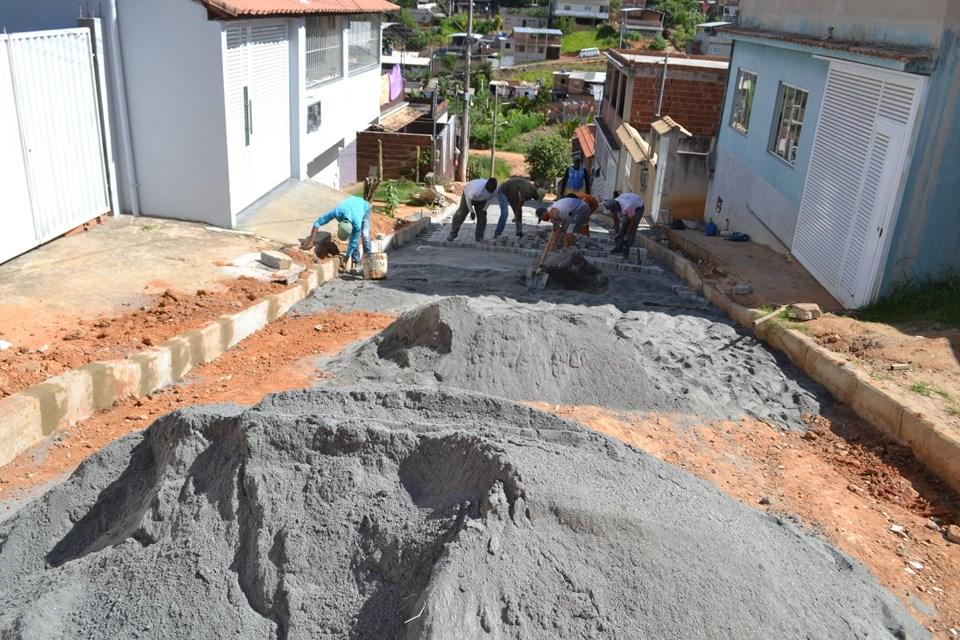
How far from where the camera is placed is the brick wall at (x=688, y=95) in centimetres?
2052

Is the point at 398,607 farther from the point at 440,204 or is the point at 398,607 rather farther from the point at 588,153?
the point at 588,153

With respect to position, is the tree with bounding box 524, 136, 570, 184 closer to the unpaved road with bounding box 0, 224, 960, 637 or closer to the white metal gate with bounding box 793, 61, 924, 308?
the white metal gate with bounding box 793, 61, 924, 308

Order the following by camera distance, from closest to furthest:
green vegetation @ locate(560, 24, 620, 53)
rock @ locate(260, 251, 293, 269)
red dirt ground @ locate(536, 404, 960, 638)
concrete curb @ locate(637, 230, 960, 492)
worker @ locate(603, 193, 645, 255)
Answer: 1. red dirt ground @ locate(536, 404, 960, 638)
2. concrete curb @ locate(637, 230, 960, 492)
3. rock @ locate(260, 251, 293, 269)
4. worker @ locate(603, 193, 645, 255)
5. green vegetation @ locate(560, 24, 620, 53)

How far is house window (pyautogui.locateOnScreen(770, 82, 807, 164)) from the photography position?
1265cm

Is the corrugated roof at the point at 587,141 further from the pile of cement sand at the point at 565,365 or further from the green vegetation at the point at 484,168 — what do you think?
the pile of cement sand at the point at 565,365

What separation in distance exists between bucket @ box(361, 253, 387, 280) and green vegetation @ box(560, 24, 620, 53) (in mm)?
61047

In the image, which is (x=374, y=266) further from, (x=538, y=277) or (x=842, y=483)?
(x=842, y=483)

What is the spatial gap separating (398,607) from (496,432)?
1.42m

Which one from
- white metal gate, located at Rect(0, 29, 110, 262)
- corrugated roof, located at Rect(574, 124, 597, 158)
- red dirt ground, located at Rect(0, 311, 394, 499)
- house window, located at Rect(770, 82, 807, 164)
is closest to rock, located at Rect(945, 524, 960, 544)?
red dirt ground, located at Rect(0, 311, 394, 499)

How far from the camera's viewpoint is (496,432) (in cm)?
492

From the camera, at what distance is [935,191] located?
8703 mm

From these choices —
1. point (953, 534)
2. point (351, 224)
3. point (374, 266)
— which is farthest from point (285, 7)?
point (953, 534)

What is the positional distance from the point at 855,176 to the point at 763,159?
421 cm

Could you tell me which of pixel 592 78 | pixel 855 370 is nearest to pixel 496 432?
pixel 855 370
